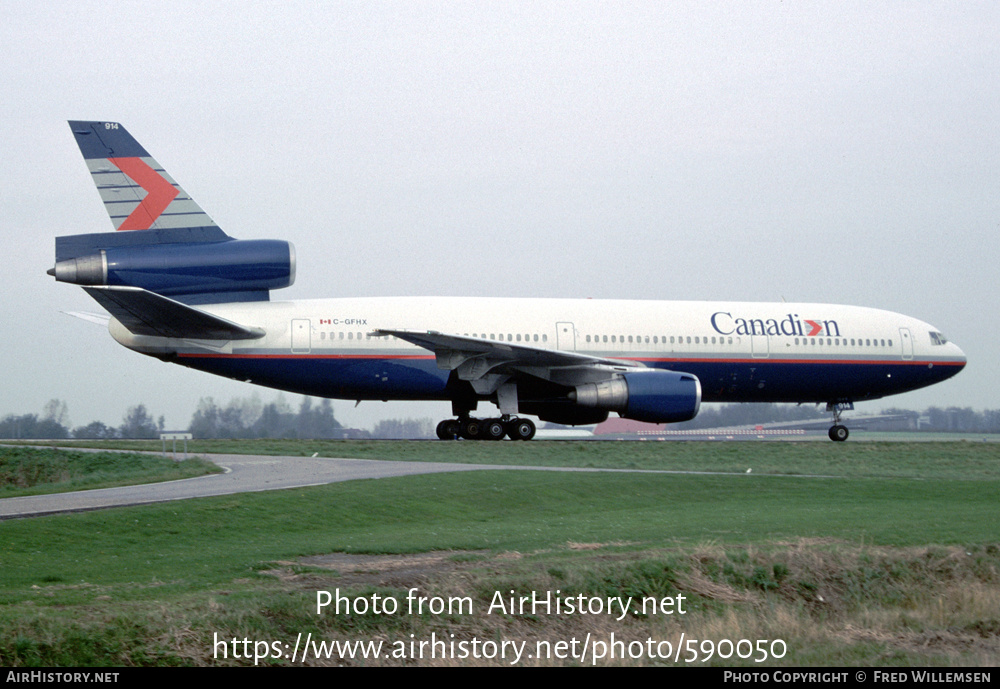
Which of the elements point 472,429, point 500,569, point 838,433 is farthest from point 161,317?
point 838,433

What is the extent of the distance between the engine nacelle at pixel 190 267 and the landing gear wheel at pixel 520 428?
7080 mm

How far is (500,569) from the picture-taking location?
34.4ft

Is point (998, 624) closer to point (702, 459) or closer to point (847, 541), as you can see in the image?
point (847, 541)

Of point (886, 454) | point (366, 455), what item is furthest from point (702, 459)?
point (366, 455)

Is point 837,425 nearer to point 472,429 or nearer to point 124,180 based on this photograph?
point 472,429

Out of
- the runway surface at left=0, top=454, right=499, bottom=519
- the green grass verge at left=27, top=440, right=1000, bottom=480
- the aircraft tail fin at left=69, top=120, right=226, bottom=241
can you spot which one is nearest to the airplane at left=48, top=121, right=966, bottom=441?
the aircraft tail fin at left=69, top=120, right=226, bottom=241

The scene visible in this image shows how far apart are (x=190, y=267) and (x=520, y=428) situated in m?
9.59

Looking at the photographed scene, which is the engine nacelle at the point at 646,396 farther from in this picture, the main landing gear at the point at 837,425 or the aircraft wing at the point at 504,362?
the main landing gear at the point at 837,425

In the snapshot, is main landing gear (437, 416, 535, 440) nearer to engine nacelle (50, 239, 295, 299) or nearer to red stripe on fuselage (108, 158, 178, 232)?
engine nacelle (50, 239, 295, 299)

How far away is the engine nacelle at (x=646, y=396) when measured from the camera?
84.0 ft

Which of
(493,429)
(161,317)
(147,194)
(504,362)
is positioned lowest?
(493,429)

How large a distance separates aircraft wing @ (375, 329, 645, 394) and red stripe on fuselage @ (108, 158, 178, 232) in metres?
7.29

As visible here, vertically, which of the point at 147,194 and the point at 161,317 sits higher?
the point at 147,194

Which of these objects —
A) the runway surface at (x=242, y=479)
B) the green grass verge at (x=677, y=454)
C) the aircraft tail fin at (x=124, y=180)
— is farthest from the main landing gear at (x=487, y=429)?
the aircraft tail fin at (x=124, y=180)
